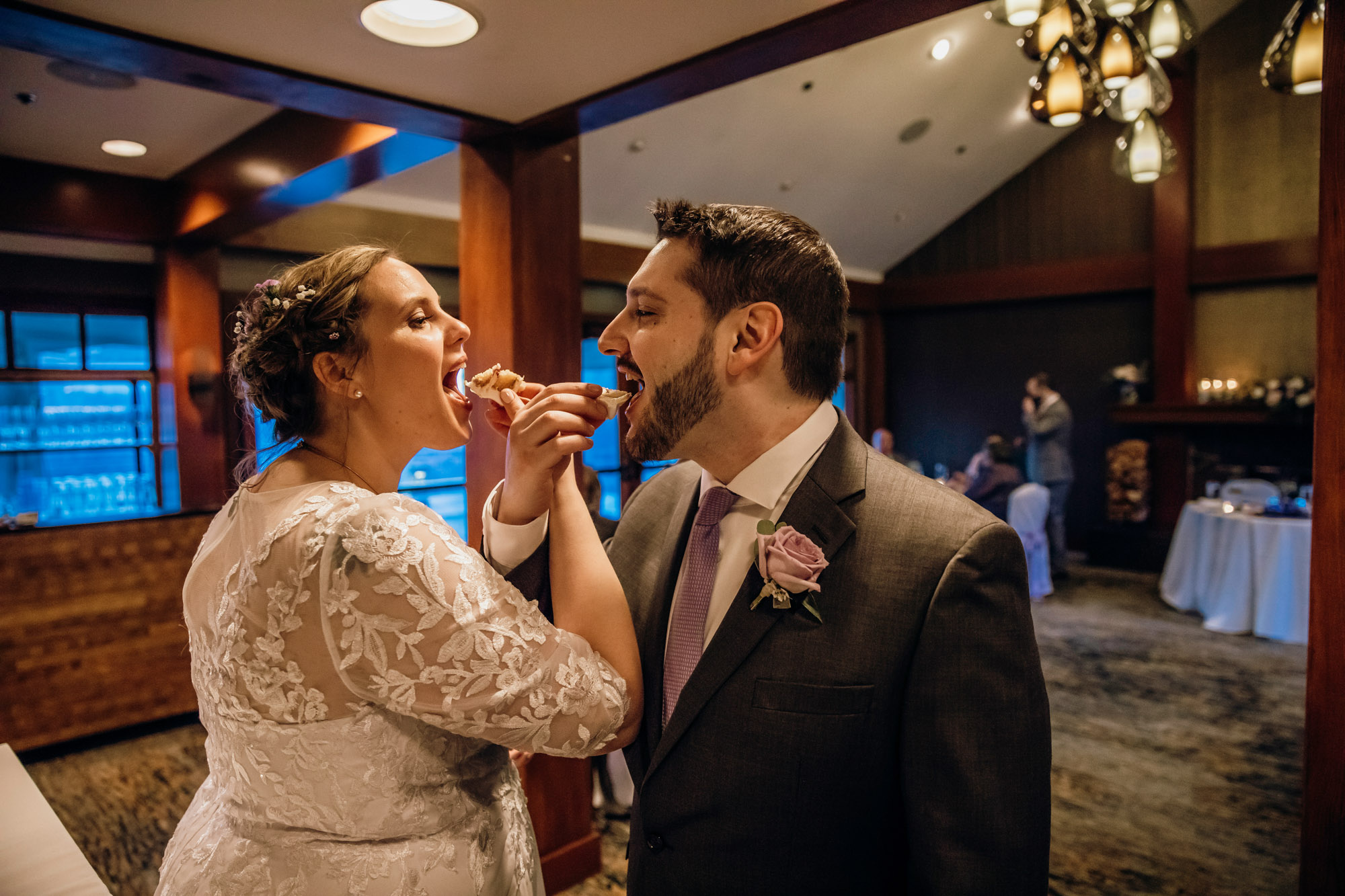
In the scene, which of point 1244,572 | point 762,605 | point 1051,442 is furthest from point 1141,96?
point 1051,442

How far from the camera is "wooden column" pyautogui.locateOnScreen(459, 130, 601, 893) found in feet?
9.26

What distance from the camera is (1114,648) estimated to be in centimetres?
577

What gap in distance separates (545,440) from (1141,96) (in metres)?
3.92

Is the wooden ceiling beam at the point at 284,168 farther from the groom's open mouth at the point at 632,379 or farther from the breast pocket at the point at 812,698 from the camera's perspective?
the breast pocket at the point at 812,698

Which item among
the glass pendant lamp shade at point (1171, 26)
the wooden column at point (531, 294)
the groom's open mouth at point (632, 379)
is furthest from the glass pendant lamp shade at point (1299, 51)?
the groom's open mouth at point (632, 379)

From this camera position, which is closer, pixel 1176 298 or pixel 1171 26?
pixel 1171 26

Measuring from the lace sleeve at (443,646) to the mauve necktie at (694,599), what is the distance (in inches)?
6.3

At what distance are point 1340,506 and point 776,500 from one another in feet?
3.52

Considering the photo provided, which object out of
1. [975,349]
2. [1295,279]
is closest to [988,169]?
[975,349]

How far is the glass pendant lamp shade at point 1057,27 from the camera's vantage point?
3.39 metres

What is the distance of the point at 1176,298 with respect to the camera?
8562mm

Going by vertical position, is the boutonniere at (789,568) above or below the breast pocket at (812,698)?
above

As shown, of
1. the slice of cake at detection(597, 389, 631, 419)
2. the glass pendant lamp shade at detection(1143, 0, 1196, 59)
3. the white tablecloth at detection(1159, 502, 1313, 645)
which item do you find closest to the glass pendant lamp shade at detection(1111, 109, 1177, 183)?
the glass pendant lamp shade at detection(1143, 0, 1196, 59)

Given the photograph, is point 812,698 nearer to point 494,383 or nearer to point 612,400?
point 612,400
